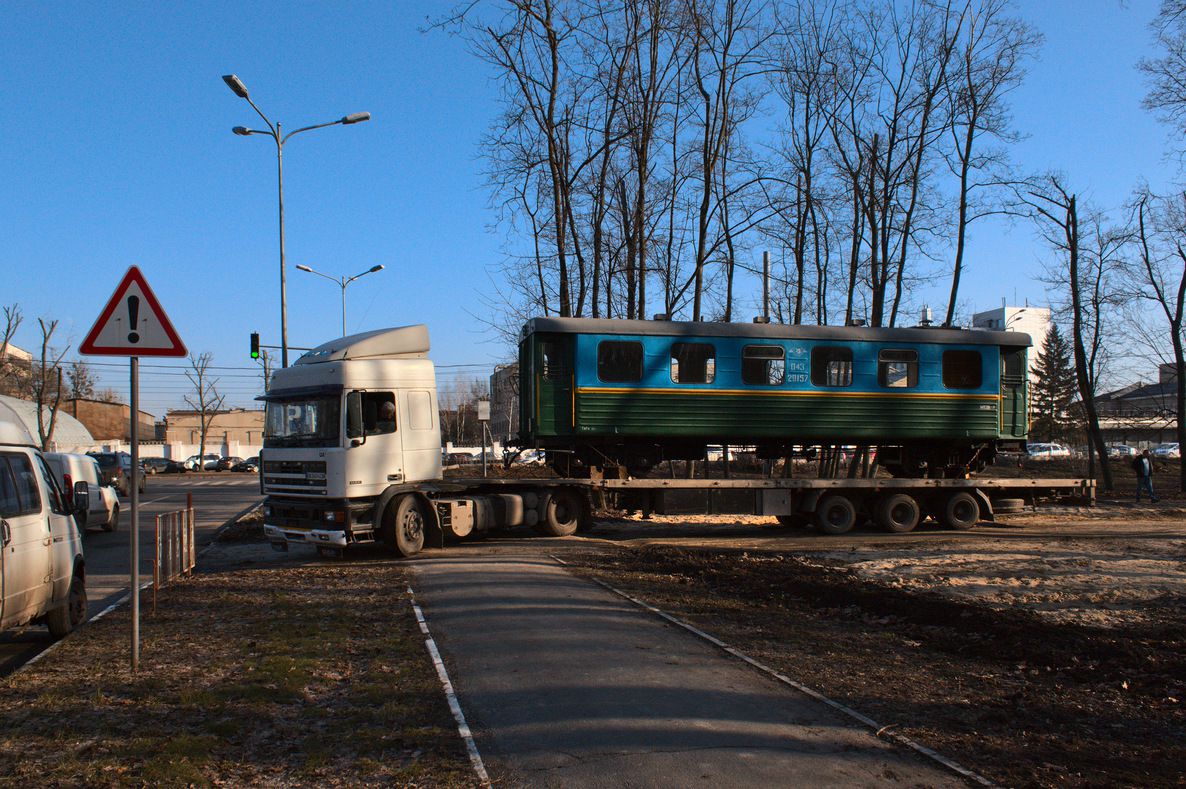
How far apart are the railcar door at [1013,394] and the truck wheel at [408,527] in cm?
1386

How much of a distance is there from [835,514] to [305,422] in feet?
38.7

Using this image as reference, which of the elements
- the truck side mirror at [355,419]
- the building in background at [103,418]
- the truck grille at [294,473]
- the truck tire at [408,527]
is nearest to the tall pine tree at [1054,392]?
the truck tire at [408,527]

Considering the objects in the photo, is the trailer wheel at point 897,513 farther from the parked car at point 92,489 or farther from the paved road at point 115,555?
the parked car at point 92,489

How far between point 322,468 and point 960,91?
2660 centimetres

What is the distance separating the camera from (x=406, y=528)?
15.3 meters

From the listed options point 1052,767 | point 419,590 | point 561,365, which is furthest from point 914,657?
point 561,365

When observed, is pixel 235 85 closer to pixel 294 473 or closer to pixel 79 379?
pixel 294 473

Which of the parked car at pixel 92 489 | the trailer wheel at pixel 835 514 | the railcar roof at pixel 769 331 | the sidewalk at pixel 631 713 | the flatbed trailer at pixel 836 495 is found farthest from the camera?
the parked car at pixel 92 489

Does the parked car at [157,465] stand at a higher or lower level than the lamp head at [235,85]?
lower

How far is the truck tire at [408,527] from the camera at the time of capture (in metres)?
15.1

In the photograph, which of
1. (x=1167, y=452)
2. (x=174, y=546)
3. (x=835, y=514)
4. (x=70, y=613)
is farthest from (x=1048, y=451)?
(x=70, y=613)

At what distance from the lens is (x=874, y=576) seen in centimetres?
1293

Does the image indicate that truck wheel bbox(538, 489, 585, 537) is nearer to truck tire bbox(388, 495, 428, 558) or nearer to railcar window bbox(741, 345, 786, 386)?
truck tire bbox(388, 495, 428, 558)

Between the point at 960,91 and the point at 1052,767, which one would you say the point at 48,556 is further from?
the point at 960,91
